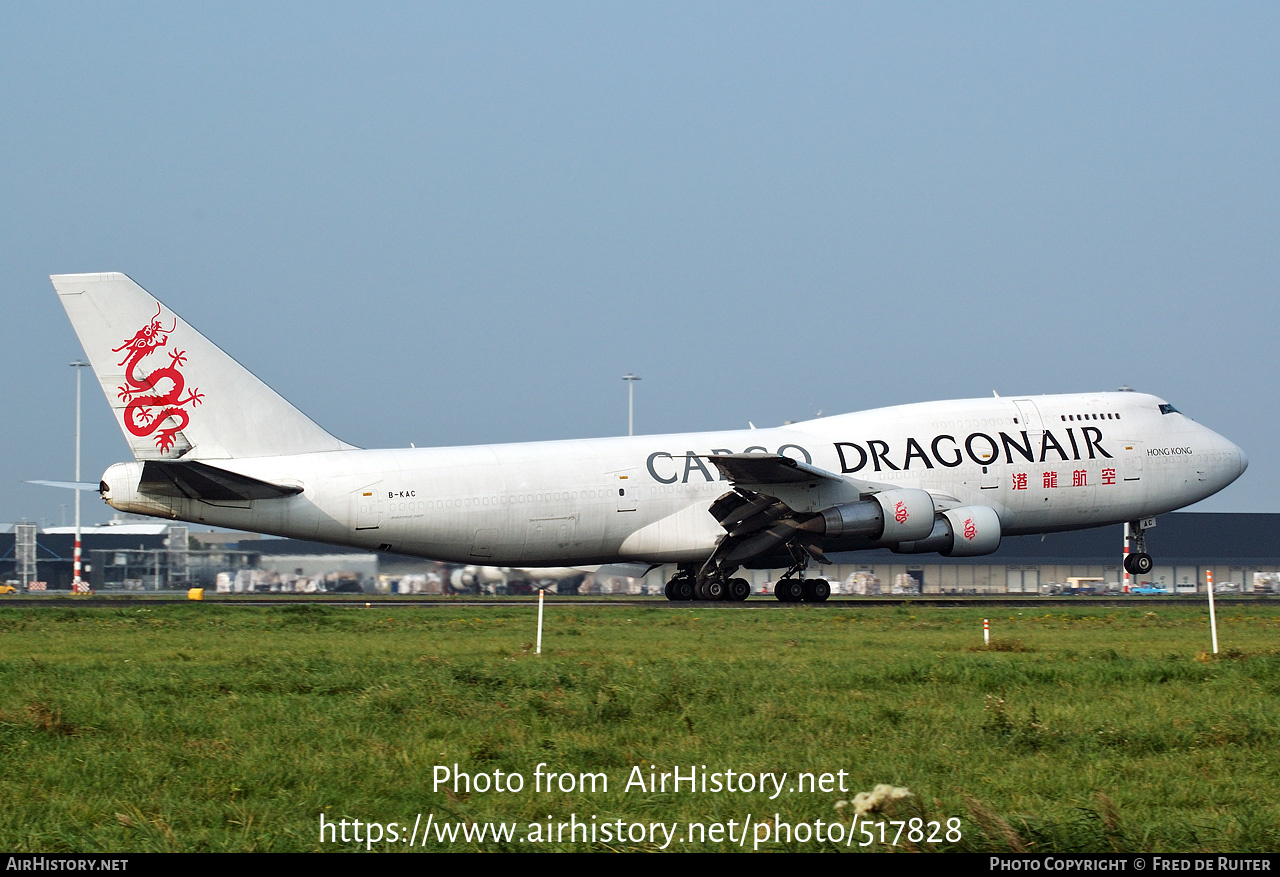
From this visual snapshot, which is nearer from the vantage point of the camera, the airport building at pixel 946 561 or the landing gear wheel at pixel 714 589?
the landing gear wheel at pixel 714 589

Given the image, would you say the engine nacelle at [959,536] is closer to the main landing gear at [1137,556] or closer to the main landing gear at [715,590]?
the main landing gear at [715,590]

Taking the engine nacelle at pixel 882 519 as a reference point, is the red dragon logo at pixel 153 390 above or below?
above

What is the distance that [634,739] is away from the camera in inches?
476

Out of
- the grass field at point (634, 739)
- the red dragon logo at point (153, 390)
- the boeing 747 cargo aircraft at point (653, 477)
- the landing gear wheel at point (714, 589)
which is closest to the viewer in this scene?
the grass field at point (634, 739)


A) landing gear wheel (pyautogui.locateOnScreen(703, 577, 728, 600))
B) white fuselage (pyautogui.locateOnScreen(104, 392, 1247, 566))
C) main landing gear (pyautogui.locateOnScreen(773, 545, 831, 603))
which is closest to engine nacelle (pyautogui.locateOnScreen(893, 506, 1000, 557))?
white fuselage (pyautogui.locateOnScreen(104, 392, 1247, 566))

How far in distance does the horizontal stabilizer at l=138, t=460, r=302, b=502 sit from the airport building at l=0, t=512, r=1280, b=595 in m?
32.2

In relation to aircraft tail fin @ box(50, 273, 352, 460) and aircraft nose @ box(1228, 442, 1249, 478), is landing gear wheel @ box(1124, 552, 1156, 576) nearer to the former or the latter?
aircraft nose @ box(1228, 442, 1249, 478)

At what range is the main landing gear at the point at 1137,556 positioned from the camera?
39.3 meters

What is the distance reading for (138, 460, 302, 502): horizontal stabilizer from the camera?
3139 cm

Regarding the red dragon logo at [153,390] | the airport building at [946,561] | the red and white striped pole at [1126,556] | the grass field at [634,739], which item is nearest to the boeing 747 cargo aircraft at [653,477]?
the red dragon logo at [153,390]

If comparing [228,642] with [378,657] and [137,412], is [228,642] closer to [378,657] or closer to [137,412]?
[378,657]

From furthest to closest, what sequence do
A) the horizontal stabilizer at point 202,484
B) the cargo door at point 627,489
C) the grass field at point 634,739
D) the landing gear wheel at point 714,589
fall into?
1. the landing gear wheel at point 714,589
2. the cargo door at point 627,489
3. the horizontal stabilizer at point 202,484
4. the grass field at point 634,739

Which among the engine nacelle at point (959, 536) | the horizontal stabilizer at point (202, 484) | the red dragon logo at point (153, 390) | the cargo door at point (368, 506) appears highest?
the red dragon logo at point (153, 390)

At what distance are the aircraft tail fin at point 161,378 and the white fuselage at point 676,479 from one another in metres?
0.86
